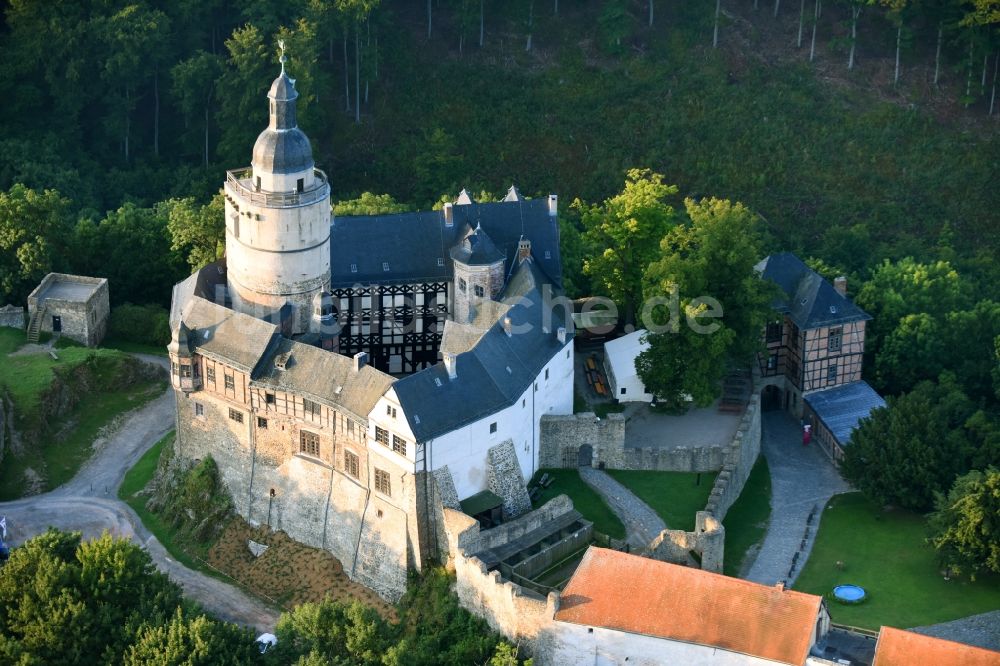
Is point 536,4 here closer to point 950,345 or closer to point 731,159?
point 731,159

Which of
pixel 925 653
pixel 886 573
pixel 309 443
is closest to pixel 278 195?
pixel 309 443

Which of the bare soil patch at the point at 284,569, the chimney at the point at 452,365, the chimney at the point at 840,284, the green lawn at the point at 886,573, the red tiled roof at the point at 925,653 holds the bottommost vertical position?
the bare soil patch at the point at 284,569

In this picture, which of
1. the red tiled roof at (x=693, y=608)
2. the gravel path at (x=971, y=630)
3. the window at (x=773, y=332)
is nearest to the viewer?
the red tiled roof at (x=693, y=608)

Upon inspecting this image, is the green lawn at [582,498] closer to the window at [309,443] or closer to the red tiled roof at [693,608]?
the red tiled roof at [693,608]

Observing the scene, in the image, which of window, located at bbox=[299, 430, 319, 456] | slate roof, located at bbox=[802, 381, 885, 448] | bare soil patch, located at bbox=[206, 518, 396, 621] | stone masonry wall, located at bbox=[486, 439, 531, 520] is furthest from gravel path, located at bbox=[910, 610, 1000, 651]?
Result: window, located at bbox=[299, 430, 319, 456]

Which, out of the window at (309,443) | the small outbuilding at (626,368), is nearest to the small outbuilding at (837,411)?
the small outbuilding at (626,368)

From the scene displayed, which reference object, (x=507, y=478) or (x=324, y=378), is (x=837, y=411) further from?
(x=324, y=378)

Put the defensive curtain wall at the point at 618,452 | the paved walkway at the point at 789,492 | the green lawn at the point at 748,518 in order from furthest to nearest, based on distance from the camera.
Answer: the defensive curtain wall at the point at 618,452, the green lawn at the point at 748,518, the paved walkway at the point at 789,492
